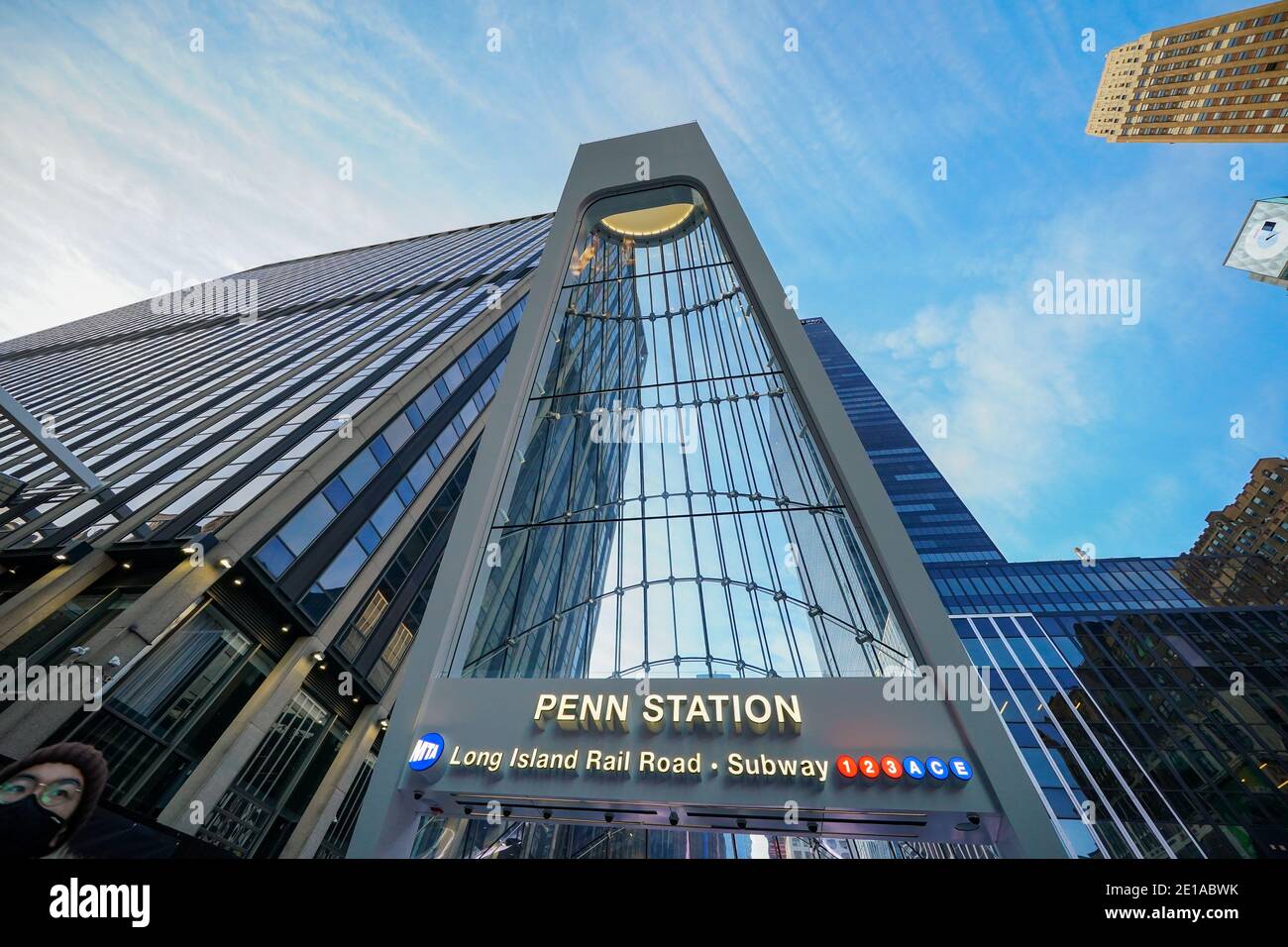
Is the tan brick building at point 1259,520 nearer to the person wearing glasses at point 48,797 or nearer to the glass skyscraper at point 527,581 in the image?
the glass skyscraper at point 527,581

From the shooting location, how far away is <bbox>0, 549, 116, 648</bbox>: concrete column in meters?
14.6

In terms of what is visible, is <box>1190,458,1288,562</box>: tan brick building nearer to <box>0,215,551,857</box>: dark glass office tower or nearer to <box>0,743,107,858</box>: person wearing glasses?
<box>0,215,551,857</box>: dark glass office tower

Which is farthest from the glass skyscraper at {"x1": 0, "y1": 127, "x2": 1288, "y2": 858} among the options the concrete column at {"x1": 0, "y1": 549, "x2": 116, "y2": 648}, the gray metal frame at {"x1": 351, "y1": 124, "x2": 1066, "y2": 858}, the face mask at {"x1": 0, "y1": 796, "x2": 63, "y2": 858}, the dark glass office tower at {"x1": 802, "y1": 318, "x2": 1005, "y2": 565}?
the dark glass office tower at {"x1": 802, "y1": 318, "x2": 1005, "y2": 565}

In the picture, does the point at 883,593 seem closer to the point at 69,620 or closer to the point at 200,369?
the point at 69,620

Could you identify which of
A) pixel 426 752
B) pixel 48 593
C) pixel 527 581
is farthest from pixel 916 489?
pixel 48 593

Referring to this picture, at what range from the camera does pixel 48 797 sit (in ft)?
17.9

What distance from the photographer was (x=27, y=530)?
722 inches

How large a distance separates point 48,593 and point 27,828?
1546cm

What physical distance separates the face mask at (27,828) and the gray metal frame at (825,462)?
118 inches

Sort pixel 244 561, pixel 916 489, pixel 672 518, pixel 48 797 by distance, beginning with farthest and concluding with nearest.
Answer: pixel 916 489 < pixel 244 561 < pixel 672 518 < pixel 48 797

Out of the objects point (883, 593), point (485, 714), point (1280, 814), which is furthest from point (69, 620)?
point (1280, 814)

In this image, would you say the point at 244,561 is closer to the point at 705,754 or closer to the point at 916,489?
the point at 705,754

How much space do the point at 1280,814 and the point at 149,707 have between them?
164ft

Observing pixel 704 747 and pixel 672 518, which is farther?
pixel 672 518
